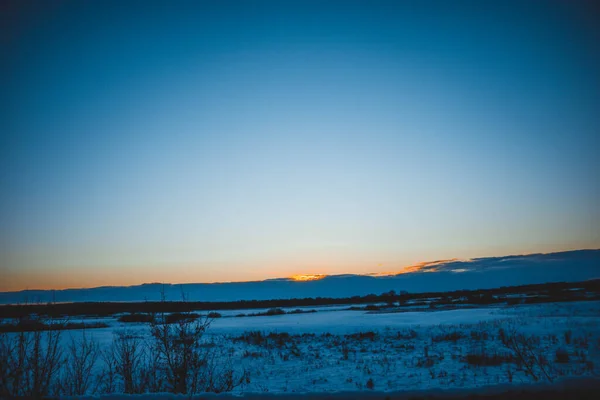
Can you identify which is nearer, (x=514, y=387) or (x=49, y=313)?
(x=514, y=387)

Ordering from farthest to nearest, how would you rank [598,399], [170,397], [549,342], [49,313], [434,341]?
[434,341] < [549,342] < [49,313] < [170,397] < [598,399]

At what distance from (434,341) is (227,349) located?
32.5 feet

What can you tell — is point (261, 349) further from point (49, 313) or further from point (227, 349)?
point (49, 313)

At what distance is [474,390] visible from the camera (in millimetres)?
2109

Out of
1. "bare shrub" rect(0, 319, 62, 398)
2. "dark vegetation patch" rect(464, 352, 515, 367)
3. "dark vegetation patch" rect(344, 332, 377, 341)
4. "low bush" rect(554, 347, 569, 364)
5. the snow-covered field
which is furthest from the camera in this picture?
"dark vegetation patch" rect(344, 332, 377, 341)

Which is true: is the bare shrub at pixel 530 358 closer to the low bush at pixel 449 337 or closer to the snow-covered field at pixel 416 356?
the snow-covered field at pixel 416 356

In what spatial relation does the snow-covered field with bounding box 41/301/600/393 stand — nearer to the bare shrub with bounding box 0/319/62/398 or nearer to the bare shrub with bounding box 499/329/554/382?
the bare shrub with bounding box 499/329/554/382

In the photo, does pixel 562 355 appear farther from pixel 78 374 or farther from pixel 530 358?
pixel 78 374

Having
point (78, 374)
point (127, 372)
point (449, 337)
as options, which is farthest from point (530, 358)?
point (449, 337)

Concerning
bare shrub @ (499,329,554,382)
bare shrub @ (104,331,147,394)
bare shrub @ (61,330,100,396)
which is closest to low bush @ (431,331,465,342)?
bare shrub @ (499,329,554,382)

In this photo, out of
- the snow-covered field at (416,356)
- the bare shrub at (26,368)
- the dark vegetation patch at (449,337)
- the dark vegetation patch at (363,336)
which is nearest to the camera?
the bare shrub at (26,368)

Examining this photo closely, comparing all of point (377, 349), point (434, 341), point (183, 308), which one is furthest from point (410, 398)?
point (434, 341)

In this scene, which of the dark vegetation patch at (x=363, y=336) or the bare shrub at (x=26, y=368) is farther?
the dark vegetation patch at (x=363, y=336)

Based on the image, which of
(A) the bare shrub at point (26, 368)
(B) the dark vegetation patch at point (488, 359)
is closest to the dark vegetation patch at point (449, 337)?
(B) the dark vegetation patch at point (488, 359)
